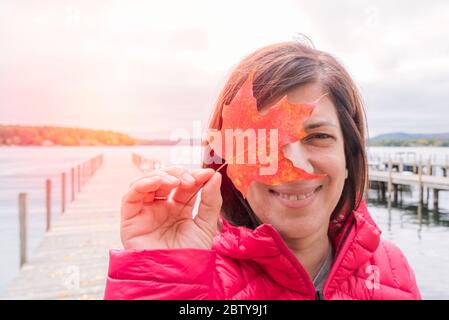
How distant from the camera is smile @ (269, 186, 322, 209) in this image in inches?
29.8

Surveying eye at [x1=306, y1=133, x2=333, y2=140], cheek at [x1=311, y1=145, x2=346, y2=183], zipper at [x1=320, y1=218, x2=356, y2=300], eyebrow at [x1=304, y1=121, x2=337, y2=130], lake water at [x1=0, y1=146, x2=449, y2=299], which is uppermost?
eyebrow at [x1=304, y1=121, x2=337, y2=130]

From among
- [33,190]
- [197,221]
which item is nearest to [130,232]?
[197,221]

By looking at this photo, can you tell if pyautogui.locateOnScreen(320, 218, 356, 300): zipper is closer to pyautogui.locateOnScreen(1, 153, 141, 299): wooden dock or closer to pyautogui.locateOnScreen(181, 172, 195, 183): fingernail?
pyautogui.locateOnScreen(181, 172, 195, 183): fingernail

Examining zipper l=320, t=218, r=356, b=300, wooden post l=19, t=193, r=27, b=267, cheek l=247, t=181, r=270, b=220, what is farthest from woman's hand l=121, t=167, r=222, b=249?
wooden post l=19, t=193, r=27, b=267

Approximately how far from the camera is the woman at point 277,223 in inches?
26.5

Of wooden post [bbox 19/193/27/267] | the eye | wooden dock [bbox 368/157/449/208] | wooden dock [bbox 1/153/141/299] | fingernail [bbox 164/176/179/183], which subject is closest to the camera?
fingernail [bbox 164/176/179/183]

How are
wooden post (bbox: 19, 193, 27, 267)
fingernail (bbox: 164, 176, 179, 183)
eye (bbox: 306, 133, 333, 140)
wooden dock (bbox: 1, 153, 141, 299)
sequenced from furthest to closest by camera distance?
wooden post (bbox: 19, 193, 27, 267) → wooden dock (bbox: 1, 153, 141, 299) → eye (bbox: 306, 133, 333, 140) → fingernail (bbox: 164, 176, 179, 183)

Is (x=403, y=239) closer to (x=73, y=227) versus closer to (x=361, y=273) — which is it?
(x=73, y=227)

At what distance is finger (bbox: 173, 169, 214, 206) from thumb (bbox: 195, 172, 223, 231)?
1 cm

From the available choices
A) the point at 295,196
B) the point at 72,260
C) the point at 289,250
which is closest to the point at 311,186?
the point at 295,196

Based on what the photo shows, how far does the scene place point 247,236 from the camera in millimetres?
801

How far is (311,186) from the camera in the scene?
753 millimetres

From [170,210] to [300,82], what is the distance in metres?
0.34
